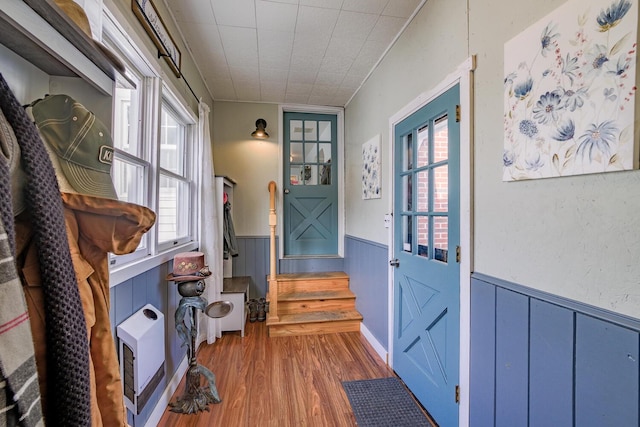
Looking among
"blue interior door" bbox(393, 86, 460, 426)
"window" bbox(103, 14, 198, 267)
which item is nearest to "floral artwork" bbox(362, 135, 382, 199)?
"blue interior door" bbox(393, 86, 460, 426)

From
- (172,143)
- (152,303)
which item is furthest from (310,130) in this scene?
(152,303)

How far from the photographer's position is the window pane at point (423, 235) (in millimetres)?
1797

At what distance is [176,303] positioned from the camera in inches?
81.2

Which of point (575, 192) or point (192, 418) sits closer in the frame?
point (575, 192)

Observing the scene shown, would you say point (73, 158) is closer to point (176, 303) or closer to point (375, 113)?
point (176, 303)

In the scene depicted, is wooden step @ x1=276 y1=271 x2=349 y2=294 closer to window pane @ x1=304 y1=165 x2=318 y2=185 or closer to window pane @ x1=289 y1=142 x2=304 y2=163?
window pane @ x1=304 y1=165 x2=318 y2=185

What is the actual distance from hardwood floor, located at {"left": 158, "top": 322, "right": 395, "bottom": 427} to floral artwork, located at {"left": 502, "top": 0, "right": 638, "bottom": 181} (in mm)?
1748

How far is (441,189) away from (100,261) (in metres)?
1.63

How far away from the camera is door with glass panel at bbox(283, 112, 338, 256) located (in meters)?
3.67

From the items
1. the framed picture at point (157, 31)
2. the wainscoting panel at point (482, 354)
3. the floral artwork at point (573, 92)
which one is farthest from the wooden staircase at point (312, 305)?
the floral artwork at point (573, 92)

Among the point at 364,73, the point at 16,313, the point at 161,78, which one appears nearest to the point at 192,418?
the point at 16,313

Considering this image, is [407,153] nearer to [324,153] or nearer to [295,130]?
[324,153]

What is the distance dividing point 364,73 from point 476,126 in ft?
5.72

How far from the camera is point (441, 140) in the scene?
5.41 ft
